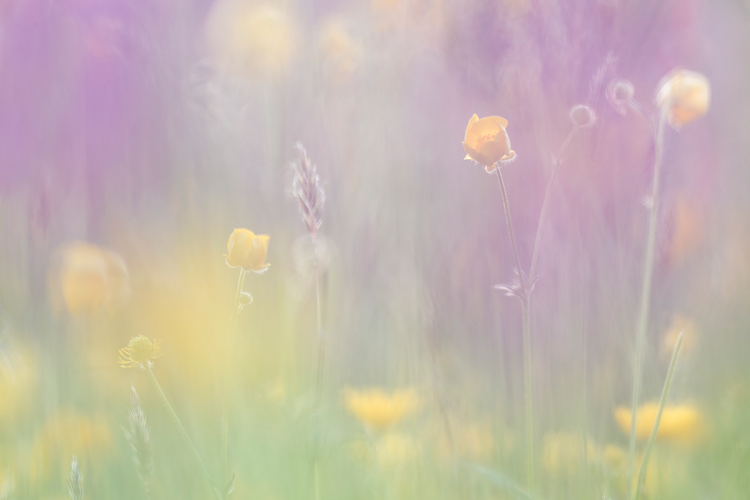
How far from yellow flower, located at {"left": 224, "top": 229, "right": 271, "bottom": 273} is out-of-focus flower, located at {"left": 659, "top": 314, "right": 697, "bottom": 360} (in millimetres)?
691

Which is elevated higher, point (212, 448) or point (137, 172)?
point (137, 172)

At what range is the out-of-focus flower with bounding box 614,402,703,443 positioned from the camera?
90 cm

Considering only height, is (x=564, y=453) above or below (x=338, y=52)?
below

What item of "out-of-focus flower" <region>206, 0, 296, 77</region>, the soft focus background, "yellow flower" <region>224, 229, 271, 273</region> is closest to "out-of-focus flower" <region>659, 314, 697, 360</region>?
the soft focus background

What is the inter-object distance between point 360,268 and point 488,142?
1.22ft

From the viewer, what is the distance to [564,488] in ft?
2.51

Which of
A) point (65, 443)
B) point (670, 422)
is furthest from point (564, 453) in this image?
point (65, 443)

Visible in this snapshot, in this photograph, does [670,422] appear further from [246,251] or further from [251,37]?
[251,37]

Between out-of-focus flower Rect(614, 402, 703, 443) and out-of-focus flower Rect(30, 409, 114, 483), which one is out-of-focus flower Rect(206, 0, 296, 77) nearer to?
out-of-focus flower Rect(30, 409, 114, 483)

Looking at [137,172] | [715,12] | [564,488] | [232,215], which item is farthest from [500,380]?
[715,12]

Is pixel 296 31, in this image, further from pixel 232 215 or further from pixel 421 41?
pixel 232 215

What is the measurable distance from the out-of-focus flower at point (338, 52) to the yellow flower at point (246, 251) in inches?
26.9

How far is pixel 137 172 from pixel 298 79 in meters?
0.41

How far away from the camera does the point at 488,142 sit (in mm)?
690
